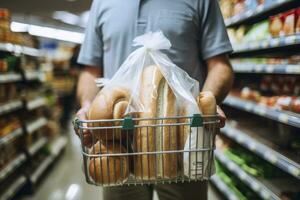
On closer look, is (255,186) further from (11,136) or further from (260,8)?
(11,136)

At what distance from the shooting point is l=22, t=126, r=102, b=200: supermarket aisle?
146 inches

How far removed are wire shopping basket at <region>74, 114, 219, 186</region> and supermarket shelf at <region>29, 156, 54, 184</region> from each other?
307 centimetres

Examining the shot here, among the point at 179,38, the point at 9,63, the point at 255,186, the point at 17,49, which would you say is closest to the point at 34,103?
the point at 17,49

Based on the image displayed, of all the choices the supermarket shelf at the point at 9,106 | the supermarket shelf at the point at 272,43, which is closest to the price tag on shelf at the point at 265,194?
the supermarket shelf at the point at 272,43

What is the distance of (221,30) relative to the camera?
1.45 meters

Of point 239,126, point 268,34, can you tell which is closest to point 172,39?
point 268,34

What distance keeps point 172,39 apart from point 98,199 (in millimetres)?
2453

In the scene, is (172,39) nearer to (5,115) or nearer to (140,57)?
(140,57)

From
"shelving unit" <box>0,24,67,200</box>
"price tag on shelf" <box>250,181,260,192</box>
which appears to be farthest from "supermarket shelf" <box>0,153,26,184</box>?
"price tag on shelf" <box>250,181,260,192</box>

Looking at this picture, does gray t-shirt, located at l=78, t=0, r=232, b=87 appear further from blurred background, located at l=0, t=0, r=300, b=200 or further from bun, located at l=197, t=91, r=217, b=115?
blurred background, located at l=0, t=0, r=300, b=200

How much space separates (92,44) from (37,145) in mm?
3268

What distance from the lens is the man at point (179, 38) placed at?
4.62 ft

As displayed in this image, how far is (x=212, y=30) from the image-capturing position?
1.45 m

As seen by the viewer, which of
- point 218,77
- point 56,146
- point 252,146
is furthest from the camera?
point 56,146
